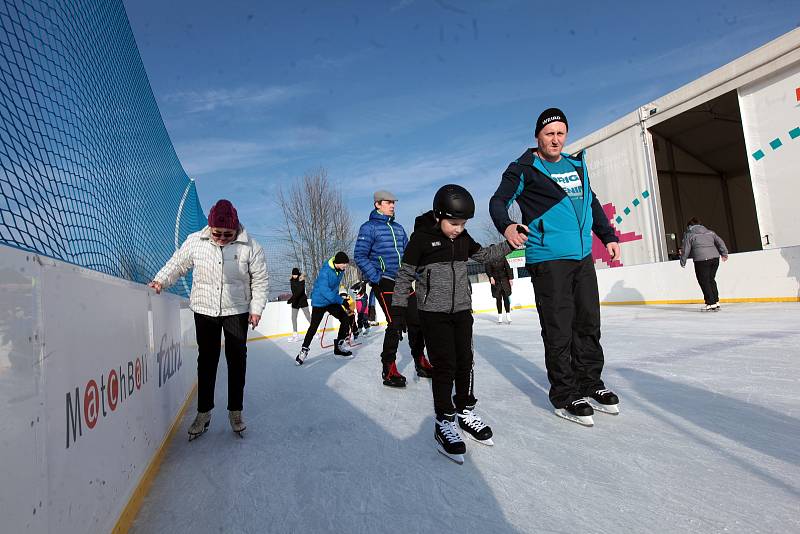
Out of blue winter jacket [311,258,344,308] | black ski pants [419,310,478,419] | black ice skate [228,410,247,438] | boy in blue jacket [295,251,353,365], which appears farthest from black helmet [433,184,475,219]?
blue winter jacket [311,258,344,308]

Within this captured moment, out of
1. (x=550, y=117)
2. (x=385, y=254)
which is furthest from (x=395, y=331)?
(x=550, y=117)

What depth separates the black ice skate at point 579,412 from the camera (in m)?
2.19

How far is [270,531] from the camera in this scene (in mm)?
1479

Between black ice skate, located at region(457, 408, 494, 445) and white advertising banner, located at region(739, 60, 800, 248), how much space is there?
380 inches

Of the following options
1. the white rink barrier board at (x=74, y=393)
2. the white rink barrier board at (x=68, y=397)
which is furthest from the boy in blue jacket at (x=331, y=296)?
the white rink barrier board at (x=68, y=397)

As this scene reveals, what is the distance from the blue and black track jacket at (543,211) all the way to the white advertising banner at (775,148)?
29.2ft

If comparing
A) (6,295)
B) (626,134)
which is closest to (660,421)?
(6,295)

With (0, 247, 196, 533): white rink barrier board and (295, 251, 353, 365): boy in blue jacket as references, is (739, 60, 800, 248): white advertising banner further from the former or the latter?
(0, 247, 196, 533): white rink barrier board

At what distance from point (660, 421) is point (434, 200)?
5.04 feet

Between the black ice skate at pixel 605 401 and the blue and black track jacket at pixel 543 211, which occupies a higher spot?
the blue and black track jacket at pixel 543 211

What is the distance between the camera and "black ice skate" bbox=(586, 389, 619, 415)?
2.34 metres

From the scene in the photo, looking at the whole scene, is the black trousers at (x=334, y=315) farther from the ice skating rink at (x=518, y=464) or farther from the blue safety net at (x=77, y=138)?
the blue safety net at (x=77, y=138)

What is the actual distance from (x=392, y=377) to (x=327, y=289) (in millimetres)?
2352

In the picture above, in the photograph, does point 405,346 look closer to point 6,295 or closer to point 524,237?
point 524,237
